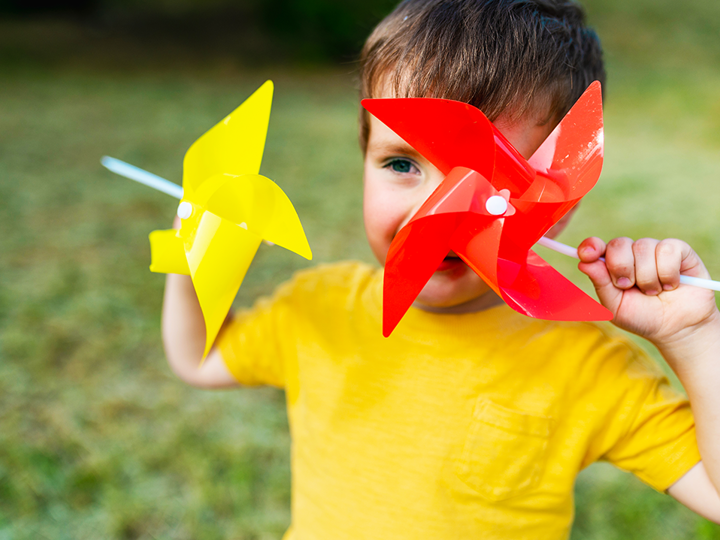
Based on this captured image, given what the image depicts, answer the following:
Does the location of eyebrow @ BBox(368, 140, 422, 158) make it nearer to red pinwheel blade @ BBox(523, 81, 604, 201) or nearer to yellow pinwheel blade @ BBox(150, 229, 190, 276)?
red pinwheel blade @ BBox(523, 81, 604, 201)

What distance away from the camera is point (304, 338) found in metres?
0.82

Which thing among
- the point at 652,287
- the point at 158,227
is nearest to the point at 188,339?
the point at 652,287

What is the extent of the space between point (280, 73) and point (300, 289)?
6532 mm

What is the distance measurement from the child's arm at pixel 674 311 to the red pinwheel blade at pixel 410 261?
182 millimetres

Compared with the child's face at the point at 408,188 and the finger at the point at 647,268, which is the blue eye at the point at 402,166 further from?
the finger at the point at 647,268

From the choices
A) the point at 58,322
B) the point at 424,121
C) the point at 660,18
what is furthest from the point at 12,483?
the point at 660,18

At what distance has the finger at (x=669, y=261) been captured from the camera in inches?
24.3

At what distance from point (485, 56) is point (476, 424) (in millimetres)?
416

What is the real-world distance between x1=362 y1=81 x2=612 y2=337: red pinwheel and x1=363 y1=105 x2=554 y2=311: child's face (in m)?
0.05

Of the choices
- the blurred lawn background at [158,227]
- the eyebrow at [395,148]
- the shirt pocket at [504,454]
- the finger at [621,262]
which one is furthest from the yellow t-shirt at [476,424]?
the blurred lawn background at [158,227]

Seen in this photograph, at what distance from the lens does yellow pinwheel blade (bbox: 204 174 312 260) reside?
2.05 feet

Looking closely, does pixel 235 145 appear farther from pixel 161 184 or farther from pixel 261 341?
pixel 261 341

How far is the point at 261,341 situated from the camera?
854mm

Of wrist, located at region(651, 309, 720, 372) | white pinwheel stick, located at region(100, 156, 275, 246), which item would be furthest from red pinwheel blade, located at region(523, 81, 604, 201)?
white pinwheel stick, located at region(100, 156, 275, 246)
